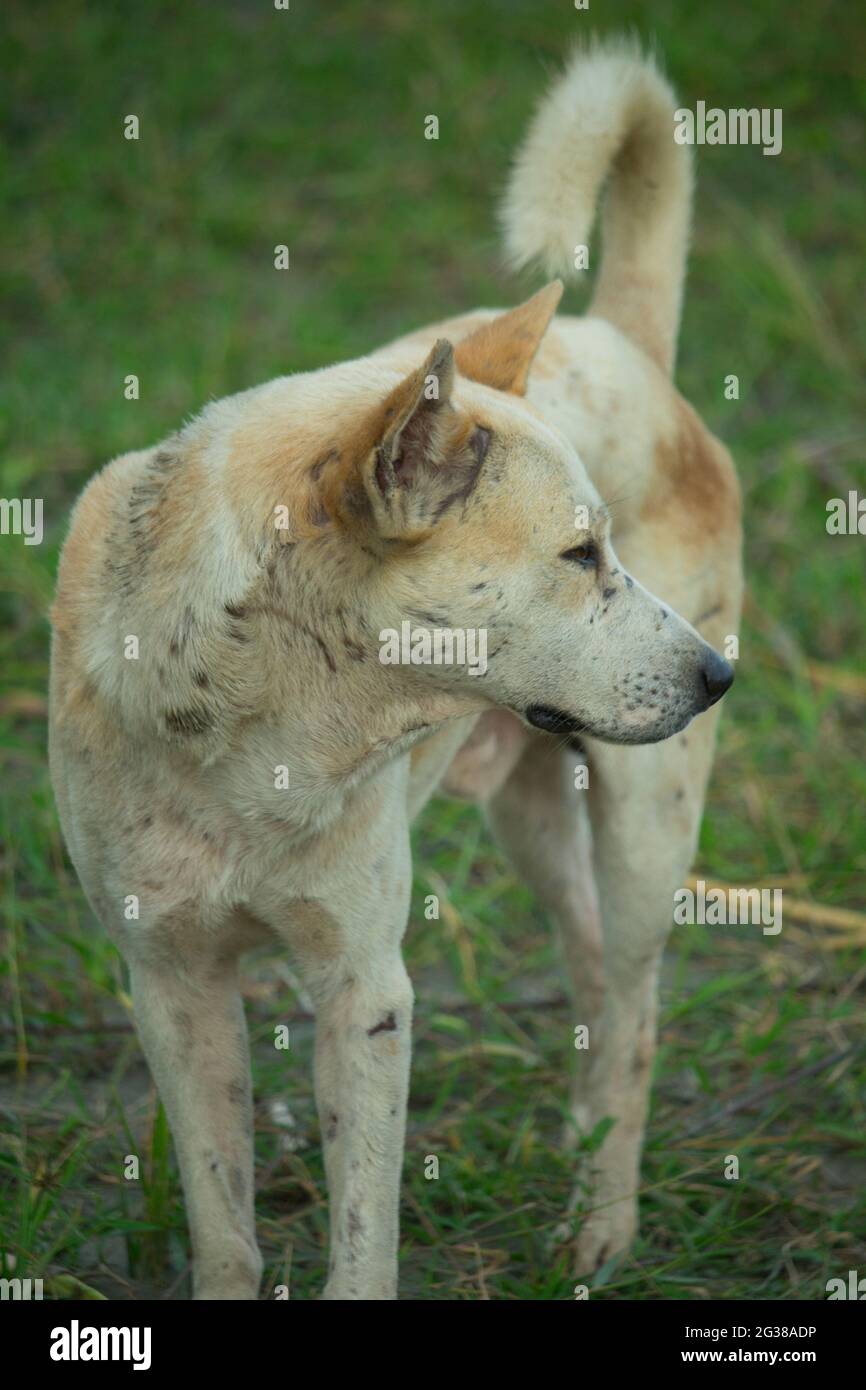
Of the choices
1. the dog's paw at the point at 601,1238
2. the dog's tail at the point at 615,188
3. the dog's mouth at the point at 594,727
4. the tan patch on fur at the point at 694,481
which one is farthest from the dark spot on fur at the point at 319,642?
the dog's paw at the point at 601,1238

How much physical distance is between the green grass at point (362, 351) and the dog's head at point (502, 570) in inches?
44.4

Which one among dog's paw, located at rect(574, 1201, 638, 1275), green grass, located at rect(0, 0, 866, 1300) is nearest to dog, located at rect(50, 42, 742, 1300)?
dog's paw, located at rect(574, 1201, 638, 1275)

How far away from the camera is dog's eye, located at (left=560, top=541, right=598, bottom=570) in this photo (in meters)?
2.63

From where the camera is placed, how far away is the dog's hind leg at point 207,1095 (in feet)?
9.31

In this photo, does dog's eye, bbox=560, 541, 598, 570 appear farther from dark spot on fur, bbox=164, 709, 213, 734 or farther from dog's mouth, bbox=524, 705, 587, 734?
dark spot on fur, bbox=164, 709, 213, 734

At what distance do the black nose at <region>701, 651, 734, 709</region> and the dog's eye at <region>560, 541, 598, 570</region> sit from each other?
0.27 metres

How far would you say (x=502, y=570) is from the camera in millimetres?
2574

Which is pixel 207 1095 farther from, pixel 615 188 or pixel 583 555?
pixel 615 188

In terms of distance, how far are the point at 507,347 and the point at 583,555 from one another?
43 cm

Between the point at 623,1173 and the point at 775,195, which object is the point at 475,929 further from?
the point at 775,195

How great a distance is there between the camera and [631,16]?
8484mm

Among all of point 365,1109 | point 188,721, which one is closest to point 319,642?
point 188,721

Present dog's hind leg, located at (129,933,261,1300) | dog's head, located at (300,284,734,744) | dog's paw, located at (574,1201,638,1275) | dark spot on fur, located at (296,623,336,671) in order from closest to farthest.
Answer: dog's head, located at (300,284,734,744)
dark spot on fur, located at (296,623,336,671)
dog's hind leg, located at (129,933,261,1300)
dog's paw, located at (574,1201,638,1275)

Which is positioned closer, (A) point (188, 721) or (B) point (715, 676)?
(A) point (188, 721)
